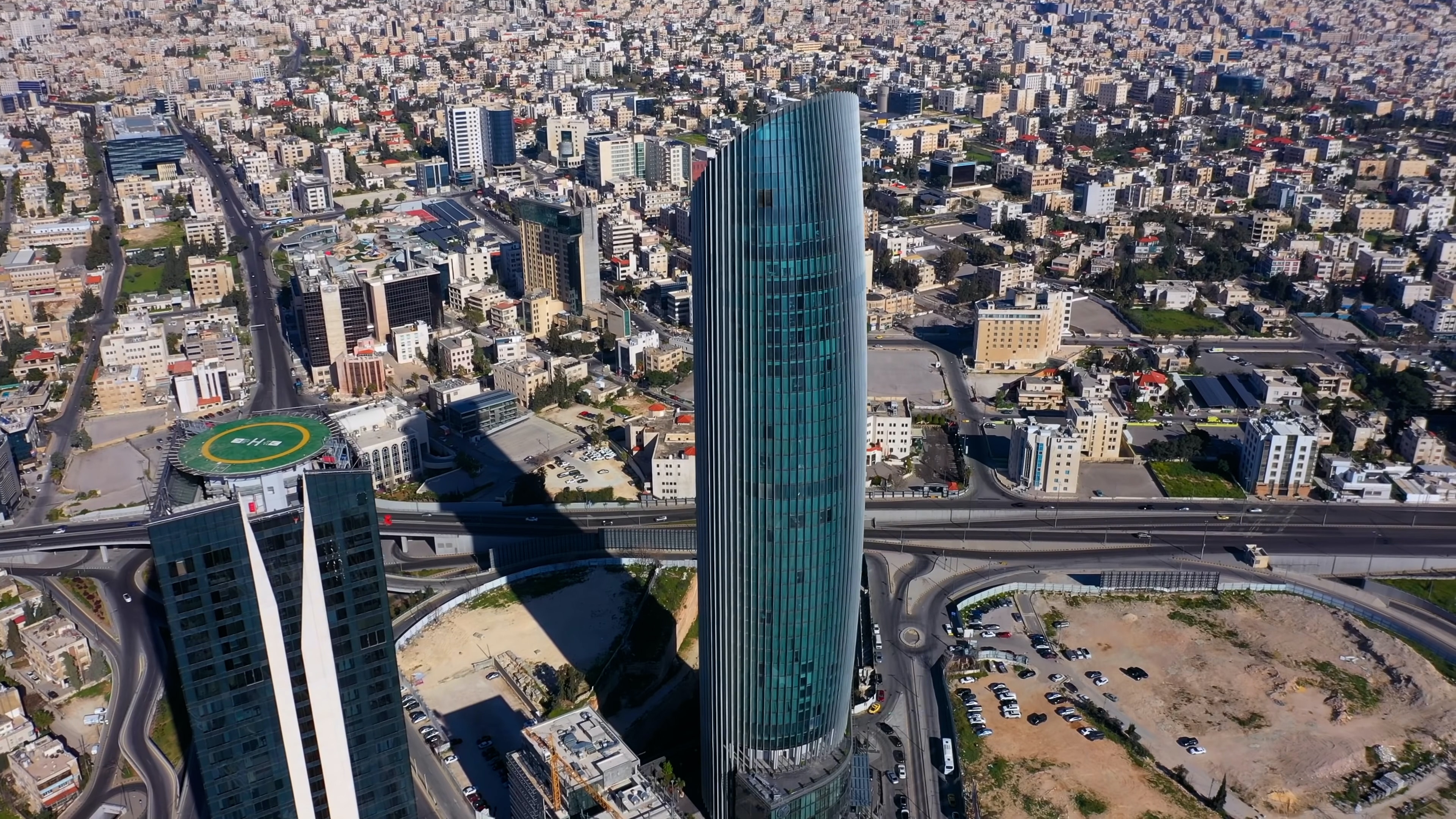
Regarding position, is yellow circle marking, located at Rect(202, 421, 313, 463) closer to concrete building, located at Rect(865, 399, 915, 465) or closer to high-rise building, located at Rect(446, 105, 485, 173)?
concrete building, located at Rect(865, 399, 915, 465)

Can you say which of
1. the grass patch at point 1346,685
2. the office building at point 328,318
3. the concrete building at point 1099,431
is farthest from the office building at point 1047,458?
the office building at point 328,318

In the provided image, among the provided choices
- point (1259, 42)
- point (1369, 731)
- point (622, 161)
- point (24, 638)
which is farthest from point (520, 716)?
point (1259, 42)

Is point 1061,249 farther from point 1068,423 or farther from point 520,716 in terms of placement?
point 520,716

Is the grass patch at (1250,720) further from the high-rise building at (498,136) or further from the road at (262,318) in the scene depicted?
the high-rise building at (498,136)

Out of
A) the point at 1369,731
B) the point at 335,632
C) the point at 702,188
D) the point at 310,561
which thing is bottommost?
the point at 1369,731

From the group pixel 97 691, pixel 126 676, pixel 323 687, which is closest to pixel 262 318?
pixel 126 676

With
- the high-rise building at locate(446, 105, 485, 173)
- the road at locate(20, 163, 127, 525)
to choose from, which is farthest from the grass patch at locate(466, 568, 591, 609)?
the high-rise building at locate(446, 105, 485, 173)
